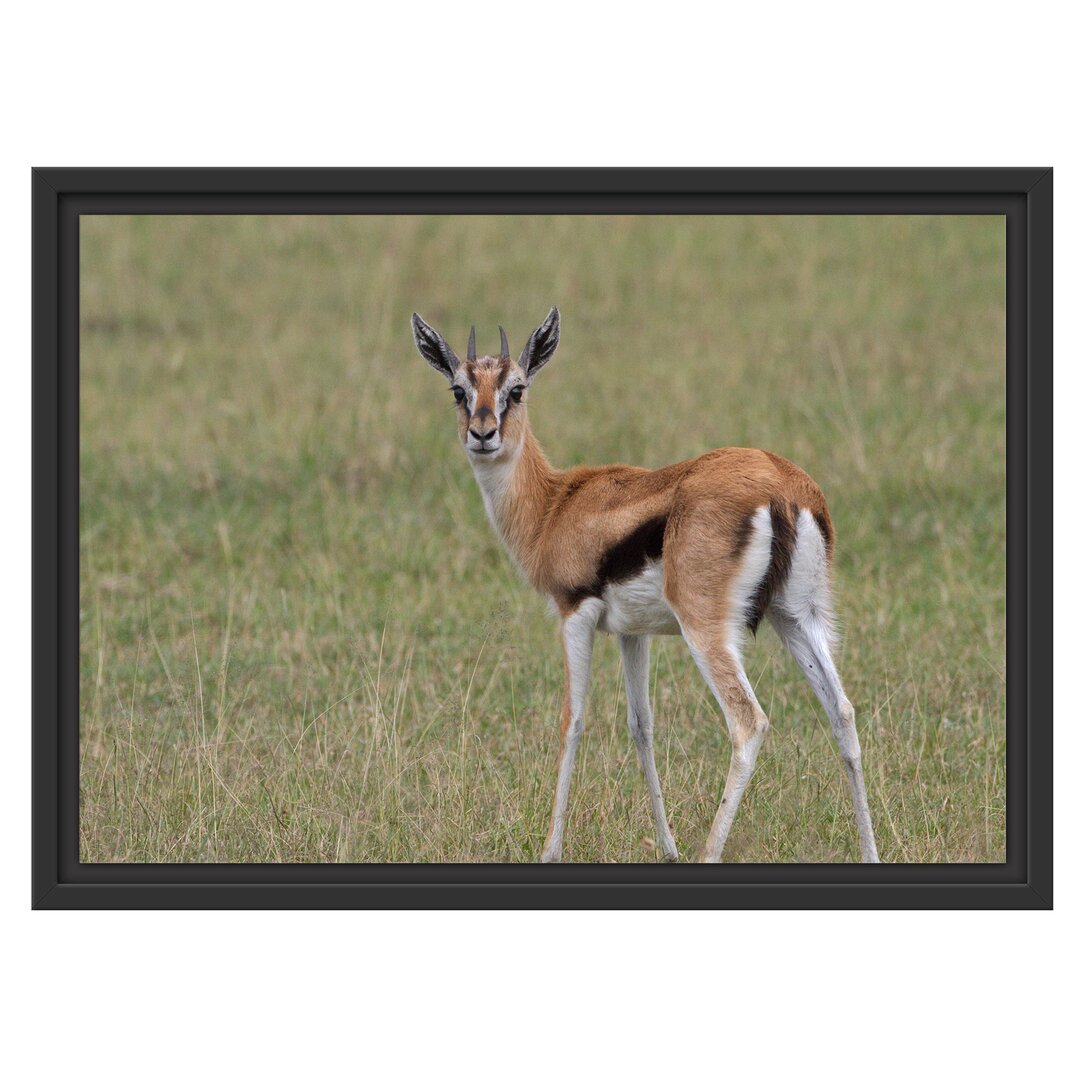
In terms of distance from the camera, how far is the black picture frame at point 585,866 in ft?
18.1

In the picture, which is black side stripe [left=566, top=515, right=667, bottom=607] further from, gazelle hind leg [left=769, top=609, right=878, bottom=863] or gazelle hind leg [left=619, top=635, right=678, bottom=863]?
gazelle hind leg [left=769, top=609, right=878, bottom=863]

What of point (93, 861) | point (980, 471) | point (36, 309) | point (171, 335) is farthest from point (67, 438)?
point (171, 335)

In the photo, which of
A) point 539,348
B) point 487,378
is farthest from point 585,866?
point 539,348

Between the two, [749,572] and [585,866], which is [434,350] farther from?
[585,866]

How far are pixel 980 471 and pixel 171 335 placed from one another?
275 inches

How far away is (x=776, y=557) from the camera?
5965 mm

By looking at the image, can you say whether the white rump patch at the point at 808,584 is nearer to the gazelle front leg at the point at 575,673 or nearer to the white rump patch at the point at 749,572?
the white rump patch at the point at 749,572

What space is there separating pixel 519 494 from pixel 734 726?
147 centimetres

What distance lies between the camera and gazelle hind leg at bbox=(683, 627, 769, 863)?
19.0 ft

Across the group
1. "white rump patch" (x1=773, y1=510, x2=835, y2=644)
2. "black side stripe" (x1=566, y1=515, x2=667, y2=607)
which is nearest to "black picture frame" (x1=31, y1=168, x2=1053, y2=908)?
"white rump patch" (x1=773, y1=510, x2=835, y2=644)

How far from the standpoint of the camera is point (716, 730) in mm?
7363

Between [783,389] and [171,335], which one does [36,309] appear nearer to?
[783,389]

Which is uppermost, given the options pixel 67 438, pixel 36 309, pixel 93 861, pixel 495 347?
pixel 495 347

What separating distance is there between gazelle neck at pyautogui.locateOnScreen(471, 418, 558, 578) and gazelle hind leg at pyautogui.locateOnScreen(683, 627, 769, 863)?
114 cm
